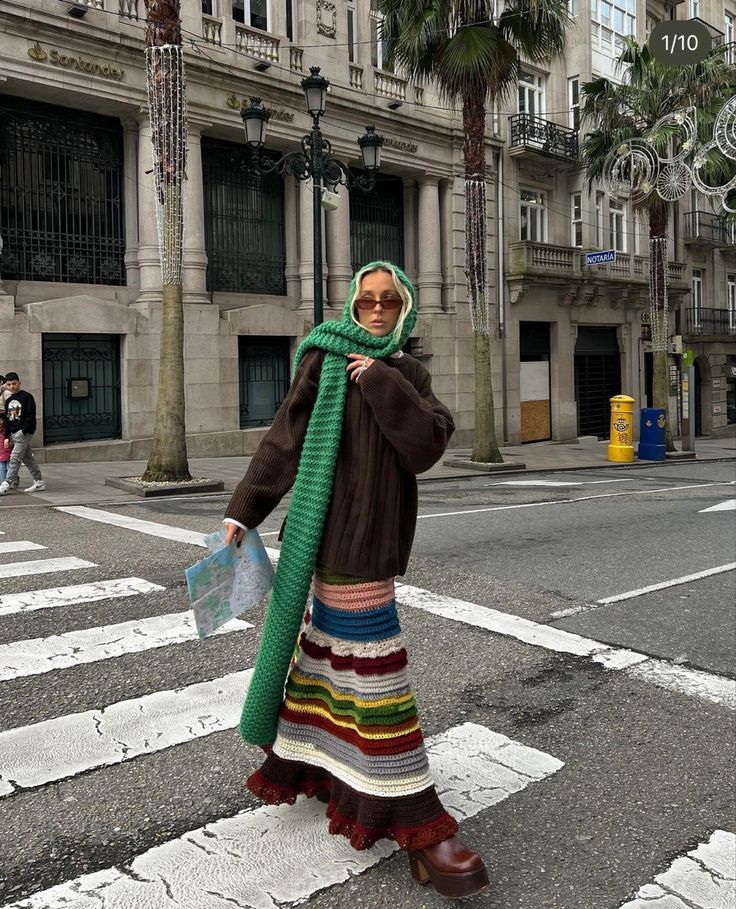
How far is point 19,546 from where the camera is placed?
8.21 metres

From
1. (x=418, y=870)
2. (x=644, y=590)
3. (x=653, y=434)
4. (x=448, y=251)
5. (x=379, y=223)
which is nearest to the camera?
(x=418, y=870)

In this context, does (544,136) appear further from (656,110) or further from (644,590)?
(644,590)

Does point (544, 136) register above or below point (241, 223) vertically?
above

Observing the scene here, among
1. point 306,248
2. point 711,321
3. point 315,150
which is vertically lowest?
point 711,321

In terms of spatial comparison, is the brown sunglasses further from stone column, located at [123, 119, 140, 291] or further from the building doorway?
the building doorway

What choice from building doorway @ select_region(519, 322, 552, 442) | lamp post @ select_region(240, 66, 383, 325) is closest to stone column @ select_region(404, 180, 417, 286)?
building doorway @ select_region(519, 322, 552, 442)

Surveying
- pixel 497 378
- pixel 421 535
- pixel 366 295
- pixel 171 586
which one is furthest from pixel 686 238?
pixel 366 295

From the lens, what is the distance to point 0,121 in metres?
16.4

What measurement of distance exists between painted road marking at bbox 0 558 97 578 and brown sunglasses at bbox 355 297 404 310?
5.06 metres

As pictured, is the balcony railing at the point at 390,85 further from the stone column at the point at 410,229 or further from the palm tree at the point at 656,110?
the palm tree at the point at 656,110

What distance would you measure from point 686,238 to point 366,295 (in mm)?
35545

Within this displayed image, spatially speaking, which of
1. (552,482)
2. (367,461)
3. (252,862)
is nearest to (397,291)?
(367,461)

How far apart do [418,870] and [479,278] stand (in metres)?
16.6

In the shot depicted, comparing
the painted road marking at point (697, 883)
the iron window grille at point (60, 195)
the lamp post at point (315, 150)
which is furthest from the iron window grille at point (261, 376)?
the painted road marking at point (697, 883)
